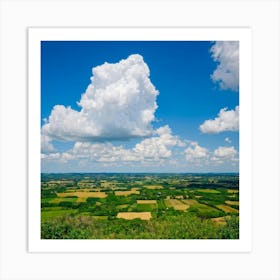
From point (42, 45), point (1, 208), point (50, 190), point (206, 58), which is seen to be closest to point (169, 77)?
point (206, 58)

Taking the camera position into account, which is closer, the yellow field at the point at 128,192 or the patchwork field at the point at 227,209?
the patchwork field at the point at 227,209

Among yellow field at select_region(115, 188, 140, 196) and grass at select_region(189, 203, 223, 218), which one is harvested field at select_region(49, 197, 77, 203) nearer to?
yellow field at select_region(115, 188, 140, 196)

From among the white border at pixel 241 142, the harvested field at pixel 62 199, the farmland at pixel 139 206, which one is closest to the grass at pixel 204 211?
the farmland at pixel 139 206

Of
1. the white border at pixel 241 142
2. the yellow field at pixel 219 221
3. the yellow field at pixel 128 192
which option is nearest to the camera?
the white border at pixel 241 142

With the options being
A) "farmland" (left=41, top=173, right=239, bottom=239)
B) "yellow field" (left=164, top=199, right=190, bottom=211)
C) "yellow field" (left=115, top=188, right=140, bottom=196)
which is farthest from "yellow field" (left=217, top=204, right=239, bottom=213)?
"yellow field" (left=115, top=188, right=140, bottom=196)

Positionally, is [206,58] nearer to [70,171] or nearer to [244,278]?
[70,171]

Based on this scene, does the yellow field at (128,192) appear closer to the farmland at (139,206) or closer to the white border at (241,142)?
the farmland at (139,206)
